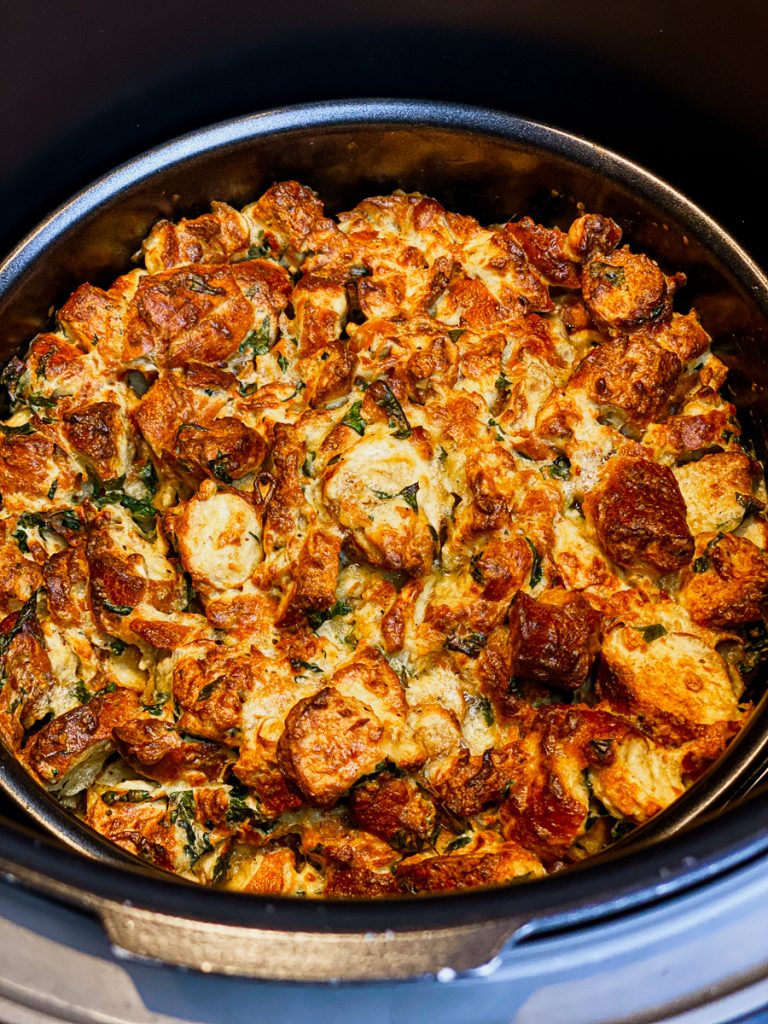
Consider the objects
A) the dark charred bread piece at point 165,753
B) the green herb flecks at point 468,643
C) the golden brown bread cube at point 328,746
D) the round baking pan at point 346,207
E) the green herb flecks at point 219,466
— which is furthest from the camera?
the green herb flecks at point 219,466

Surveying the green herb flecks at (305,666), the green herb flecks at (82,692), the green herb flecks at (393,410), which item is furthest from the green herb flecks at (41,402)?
the green herb flecks at (305,666)

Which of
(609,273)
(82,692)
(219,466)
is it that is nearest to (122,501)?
(219,466)

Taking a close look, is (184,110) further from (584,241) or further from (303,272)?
(584,241)

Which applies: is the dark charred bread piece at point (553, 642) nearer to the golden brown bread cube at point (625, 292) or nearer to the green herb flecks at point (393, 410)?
the green herb flecks at point (393, 410)

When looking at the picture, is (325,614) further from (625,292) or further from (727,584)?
(625,292)

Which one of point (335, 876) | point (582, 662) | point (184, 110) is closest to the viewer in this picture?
point (335, 876)

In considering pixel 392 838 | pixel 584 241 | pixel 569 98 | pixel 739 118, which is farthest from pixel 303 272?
pixel 392 838
